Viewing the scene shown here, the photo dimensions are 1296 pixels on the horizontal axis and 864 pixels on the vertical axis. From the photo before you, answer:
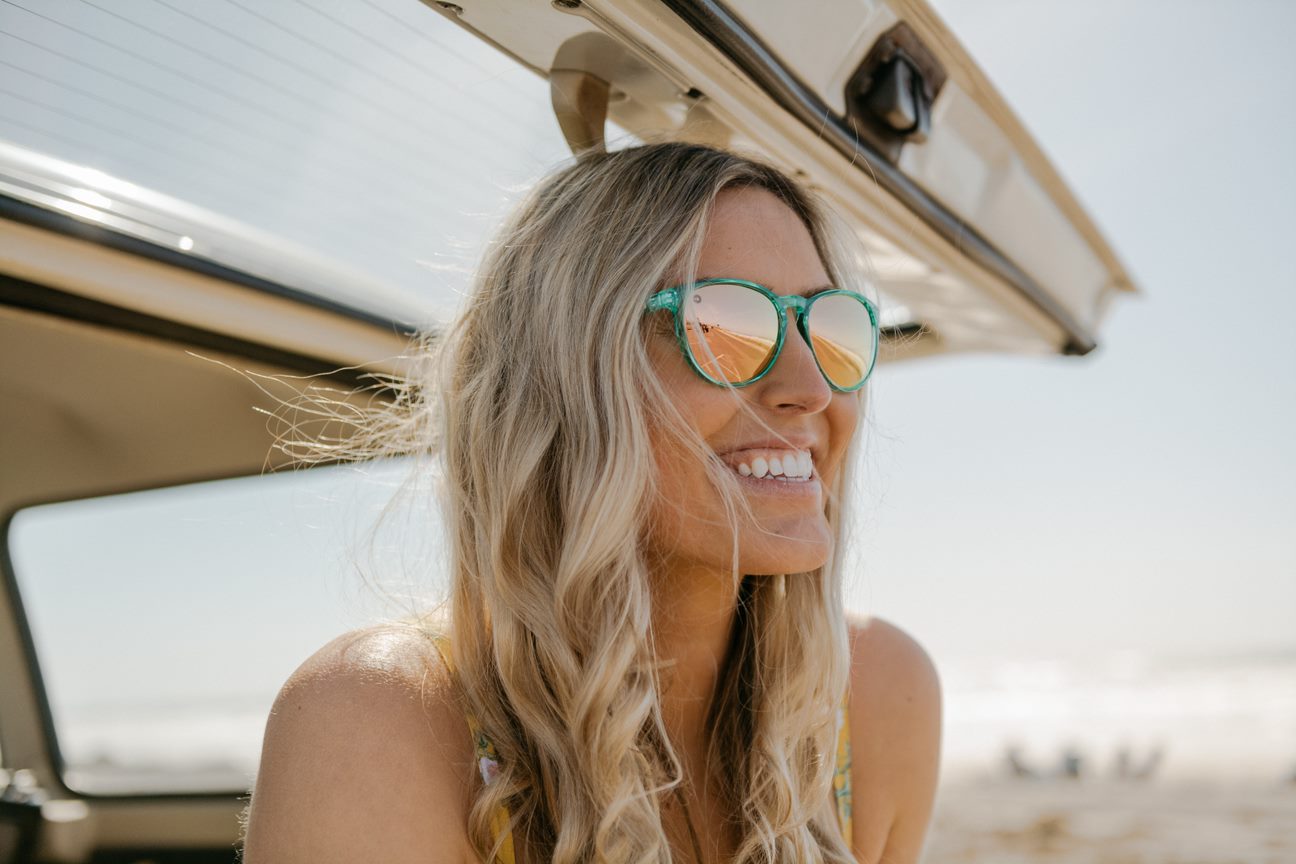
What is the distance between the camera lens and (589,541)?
1.68 m

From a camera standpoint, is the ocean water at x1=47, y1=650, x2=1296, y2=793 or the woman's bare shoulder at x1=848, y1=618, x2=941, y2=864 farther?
the ocean water at x1=47, y1=650, x2=1296, y2=793

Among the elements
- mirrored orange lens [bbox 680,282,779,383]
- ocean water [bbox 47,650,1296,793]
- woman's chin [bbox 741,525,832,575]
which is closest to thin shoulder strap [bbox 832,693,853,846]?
woman's chin [bbox 741,525,832,575]

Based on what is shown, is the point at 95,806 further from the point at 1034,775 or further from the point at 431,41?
the point at 1034,775

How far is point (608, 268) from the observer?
5.90 feet

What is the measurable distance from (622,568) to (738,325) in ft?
1.67

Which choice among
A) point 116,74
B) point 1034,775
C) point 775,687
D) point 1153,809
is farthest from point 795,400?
point 1034,775

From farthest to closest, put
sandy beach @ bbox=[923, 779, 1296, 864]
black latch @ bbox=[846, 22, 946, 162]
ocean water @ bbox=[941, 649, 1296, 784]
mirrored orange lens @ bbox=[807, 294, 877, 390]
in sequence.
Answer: ocean water @ bbox=[941, 649, 1296, 784] → sandy beach @ bbox=[923, 779, 1296, 864] → mirrored orange lens @ bbox=[807, 294, 877, 390] → black latch @ bbox=[846, 22, 946, 162]

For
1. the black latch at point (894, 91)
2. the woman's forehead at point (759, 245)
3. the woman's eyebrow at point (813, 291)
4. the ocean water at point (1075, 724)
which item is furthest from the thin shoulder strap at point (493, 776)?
the ocean water at point (1075, 724)

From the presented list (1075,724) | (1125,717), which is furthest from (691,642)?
(1125,717)

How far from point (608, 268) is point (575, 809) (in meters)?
0.99

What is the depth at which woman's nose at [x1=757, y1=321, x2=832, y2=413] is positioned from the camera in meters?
1.80

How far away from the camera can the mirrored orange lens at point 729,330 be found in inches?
68.4

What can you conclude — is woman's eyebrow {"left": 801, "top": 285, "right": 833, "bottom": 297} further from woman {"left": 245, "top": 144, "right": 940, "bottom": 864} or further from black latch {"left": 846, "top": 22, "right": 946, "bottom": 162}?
black latch {"left": 846, "top": 22, "right": 946, "bottom": 162}

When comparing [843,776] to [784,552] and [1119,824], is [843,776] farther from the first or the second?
[1119,824]
